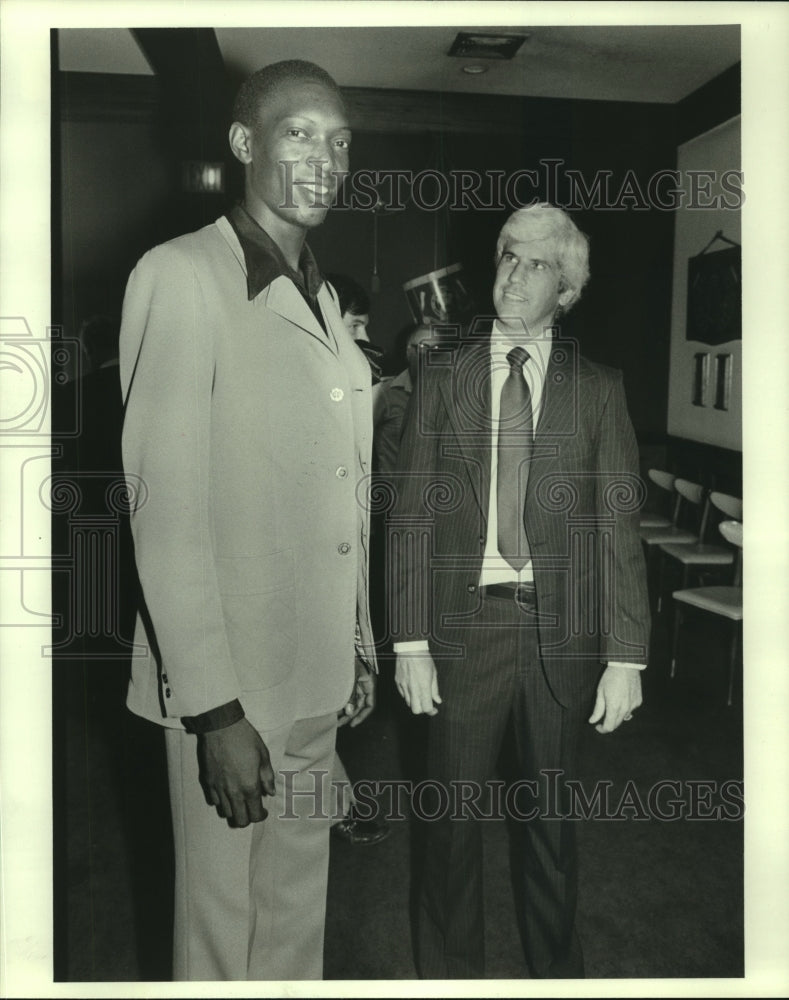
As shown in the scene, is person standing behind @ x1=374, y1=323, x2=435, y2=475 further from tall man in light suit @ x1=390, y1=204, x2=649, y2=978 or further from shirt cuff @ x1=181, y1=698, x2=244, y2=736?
shirt cuff @ x1=181, y1=698, x2=244, y2=736

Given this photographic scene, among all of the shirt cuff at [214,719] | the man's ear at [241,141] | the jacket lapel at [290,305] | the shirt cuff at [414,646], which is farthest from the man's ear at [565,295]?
the shirt cuff at [214,719]

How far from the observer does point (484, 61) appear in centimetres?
198

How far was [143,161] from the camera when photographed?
188cm

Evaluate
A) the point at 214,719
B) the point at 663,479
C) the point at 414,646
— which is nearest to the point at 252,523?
the point at 214,719

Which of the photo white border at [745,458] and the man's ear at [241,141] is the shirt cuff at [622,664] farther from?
the man's ear at [241,141]

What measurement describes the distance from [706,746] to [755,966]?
53 cm

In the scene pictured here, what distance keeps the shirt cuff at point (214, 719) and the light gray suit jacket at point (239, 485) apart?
19 millimetres

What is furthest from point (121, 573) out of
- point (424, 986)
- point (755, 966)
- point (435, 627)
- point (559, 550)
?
point (755, 966)

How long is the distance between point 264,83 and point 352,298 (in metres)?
0.51

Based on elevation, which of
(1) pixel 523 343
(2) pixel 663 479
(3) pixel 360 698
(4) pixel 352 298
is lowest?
(3) pixel 360 698

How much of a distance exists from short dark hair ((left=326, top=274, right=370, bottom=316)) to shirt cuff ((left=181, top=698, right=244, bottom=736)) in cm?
99

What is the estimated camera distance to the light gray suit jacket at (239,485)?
5.05ft

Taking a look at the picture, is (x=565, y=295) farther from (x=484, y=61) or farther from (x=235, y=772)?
(x=235, y=772)

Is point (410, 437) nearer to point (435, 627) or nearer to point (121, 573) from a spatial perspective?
point (435, 627)
